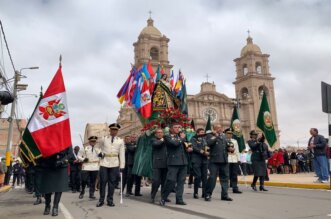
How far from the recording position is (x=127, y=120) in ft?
206

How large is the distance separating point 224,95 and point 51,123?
2201 inches

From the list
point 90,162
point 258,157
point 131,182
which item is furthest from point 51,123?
point 258,157

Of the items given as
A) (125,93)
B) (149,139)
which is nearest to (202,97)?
(125,93)

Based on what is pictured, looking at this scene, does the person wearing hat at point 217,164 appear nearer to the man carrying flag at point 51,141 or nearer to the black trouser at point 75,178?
the man carrying flag at point 51,141

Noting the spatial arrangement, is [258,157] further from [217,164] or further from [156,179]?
[156,179]

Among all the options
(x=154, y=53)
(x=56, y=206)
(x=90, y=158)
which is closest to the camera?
(x=56, y=206)

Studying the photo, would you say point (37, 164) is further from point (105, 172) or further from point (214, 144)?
point (214, 144)

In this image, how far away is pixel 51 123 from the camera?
6.46 m

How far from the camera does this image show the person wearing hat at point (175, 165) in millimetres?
7175

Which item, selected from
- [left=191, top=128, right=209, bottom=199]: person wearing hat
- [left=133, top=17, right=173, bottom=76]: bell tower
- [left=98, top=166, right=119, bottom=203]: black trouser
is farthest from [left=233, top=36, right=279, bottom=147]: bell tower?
[left=98, top=166, right=119, bottom=203]: black trouser

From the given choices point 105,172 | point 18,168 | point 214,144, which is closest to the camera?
point 105,172

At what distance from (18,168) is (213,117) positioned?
41.9 meters

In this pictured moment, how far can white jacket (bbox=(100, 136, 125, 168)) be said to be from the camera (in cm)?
751

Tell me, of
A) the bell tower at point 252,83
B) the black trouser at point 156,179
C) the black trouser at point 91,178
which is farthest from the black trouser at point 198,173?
the bell tower at point 252,83
